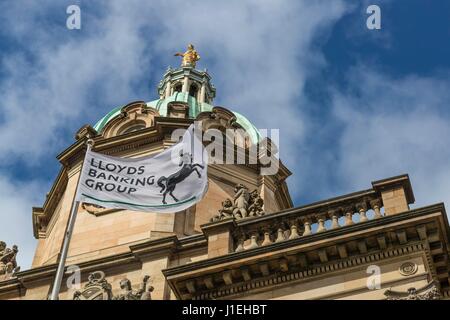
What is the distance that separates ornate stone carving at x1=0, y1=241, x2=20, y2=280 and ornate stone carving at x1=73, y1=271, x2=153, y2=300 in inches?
139

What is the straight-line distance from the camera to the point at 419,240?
17344 millimetres

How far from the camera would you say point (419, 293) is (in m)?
16.3

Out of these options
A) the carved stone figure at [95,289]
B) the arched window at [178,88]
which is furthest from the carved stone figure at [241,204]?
the arched window at [178,88]

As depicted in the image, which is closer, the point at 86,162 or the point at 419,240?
the point at 419,240

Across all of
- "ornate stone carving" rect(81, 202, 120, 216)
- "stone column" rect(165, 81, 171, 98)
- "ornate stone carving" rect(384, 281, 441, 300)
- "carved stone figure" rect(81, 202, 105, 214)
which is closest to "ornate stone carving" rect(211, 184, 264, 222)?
"ornate stone carving" rect(81, 202, 120, 216)

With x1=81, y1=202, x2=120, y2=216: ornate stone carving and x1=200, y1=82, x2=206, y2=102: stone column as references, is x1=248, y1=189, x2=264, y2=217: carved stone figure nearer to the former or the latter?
x1=81, y1=202, x2=120, y2=216: ornate stone carving

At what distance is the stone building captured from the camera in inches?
683

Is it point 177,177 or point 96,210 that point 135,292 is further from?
point 96,210

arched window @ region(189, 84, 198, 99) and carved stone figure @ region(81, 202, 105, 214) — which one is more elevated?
arched window @ region(189, 84, 198, 99)

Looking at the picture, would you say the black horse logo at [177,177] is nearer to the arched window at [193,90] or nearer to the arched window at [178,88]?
the arched window at [193,90]

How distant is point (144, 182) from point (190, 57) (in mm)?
20137

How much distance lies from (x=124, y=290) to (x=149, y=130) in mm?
8327
